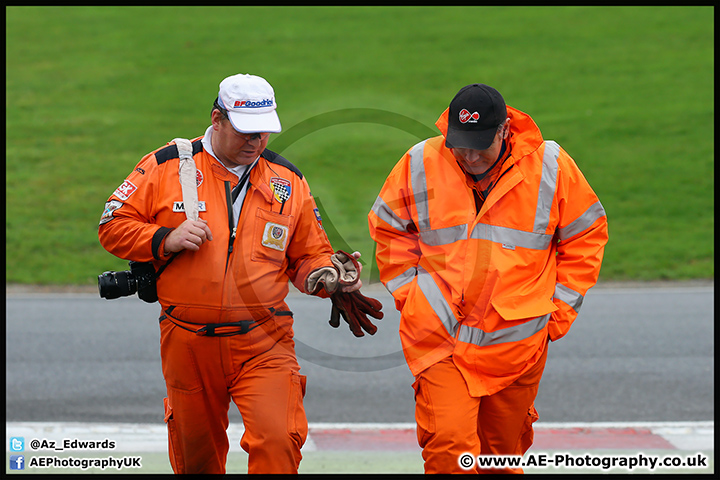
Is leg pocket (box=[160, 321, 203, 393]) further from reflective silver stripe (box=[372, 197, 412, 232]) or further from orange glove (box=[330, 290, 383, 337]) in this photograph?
reflective silver stripe (box=[372, 197, 412, 232])

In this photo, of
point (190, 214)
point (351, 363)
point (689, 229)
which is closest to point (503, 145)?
point (190, 214)

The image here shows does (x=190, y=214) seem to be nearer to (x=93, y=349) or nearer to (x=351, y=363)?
(x=351, y=363)

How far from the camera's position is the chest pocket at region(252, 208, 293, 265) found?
441 cm

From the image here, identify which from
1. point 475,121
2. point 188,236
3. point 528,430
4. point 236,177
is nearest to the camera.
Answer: point 188,236

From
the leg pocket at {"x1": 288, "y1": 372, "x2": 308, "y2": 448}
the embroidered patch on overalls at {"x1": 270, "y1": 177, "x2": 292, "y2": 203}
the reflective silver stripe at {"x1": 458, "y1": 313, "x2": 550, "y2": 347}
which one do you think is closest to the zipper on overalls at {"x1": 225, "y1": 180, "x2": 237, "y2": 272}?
the embroidered patch on overalls at {"x1": 270, "y1": 177, "x2": 292, "y2": 203}

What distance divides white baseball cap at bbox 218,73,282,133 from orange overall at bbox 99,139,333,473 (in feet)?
1.01

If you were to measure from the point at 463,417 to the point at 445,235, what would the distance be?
924 mm

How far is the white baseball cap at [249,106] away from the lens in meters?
4.25

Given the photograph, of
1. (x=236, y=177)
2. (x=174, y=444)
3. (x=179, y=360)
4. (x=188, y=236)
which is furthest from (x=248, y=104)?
(x=174, y=444)

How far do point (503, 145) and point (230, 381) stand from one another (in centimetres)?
187

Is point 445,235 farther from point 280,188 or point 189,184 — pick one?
point 189,184

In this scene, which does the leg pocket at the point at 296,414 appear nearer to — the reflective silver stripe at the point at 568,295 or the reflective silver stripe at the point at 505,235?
the reflective silver stripe at the point at 505,235

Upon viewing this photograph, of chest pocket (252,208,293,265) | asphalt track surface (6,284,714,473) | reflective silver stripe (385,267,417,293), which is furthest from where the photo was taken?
asphalt track surface (6,284,714,473)

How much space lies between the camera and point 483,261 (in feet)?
14.2
